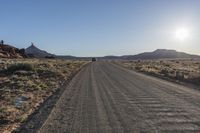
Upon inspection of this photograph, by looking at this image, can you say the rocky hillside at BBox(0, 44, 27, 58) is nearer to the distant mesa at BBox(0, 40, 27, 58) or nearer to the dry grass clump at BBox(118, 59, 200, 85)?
the distant mesa at BBox(0, 40, 27, 58)

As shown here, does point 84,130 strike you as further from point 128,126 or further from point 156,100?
point 156,100

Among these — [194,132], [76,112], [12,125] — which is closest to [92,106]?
[76,112]

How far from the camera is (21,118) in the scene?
1261 cm

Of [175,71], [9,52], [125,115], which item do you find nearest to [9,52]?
[9,52]

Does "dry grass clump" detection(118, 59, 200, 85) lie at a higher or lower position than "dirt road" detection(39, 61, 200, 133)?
lower

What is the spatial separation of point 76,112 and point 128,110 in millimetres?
2098

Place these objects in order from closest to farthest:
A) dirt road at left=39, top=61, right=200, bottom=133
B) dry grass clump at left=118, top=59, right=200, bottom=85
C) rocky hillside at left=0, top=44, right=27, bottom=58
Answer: dirt road at left=39, top=61, right=200, bottom=133, dry grass clump at left=118, top=59, right=200, bottom=85, rocky hillside at left=0, top=44, right=27, bottom=58

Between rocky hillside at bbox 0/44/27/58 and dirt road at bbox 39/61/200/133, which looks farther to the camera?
rocky hillside at bbox 0/44/27/58

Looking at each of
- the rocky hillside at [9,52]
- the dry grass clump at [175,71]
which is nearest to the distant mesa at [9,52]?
the rocky hillside at [9,52]

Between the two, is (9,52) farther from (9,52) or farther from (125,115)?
(125,115)

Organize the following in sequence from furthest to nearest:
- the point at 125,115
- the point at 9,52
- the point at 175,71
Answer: the point at 9,52
the point at 175,71
the point at 125,115

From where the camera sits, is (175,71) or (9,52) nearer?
(175,71)

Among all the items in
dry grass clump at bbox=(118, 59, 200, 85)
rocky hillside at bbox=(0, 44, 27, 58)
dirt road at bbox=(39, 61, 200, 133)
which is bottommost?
dry grass clump at bbox=(118, 59, 200, 85)

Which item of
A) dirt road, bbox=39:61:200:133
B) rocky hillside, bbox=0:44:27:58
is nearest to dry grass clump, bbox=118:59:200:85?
dirt road, bbox=39:61:200:133
